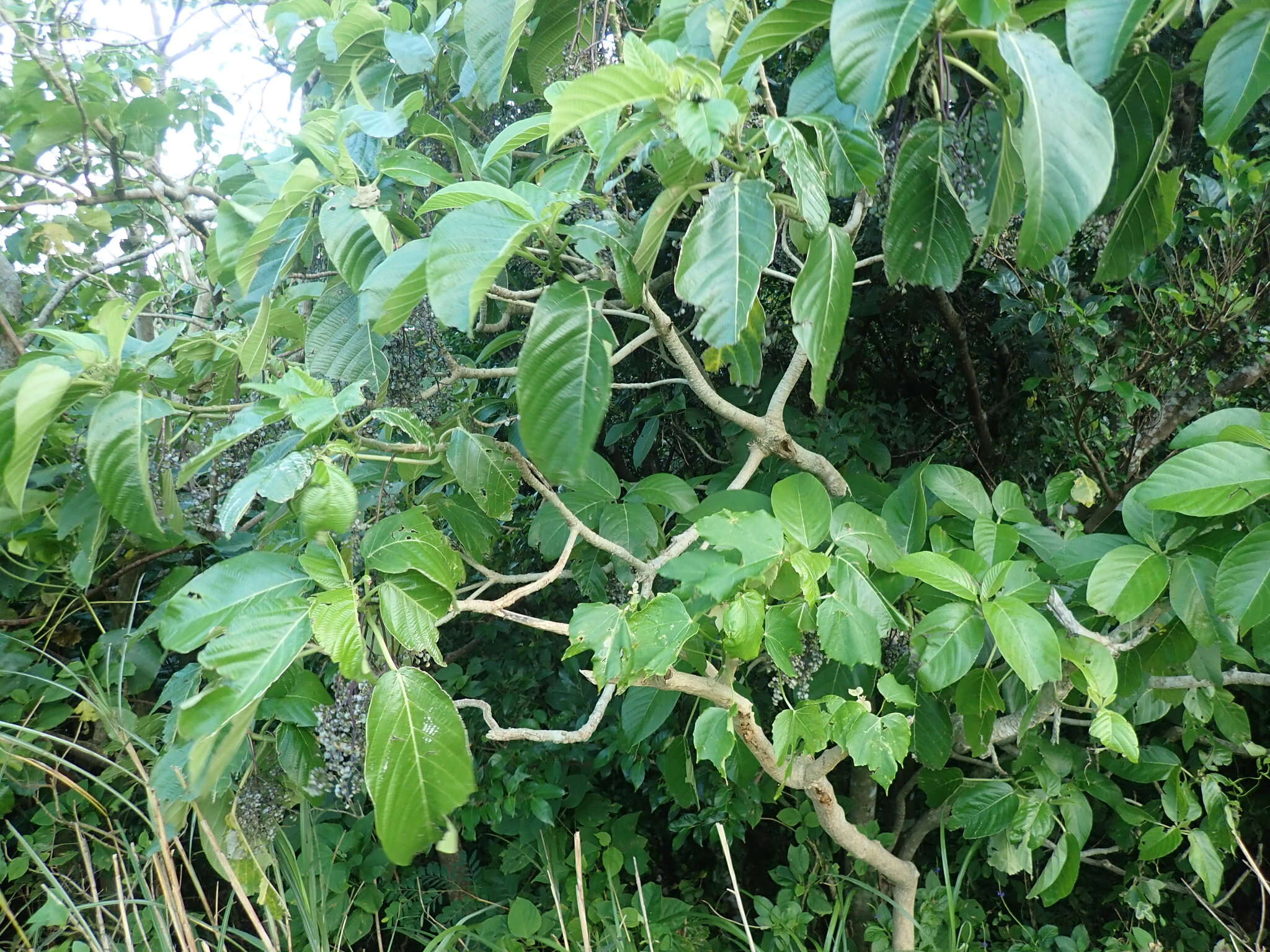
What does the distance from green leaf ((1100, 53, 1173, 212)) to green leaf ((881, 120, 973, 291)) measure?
0.17 m

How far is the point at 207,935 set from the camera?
6.24 ft

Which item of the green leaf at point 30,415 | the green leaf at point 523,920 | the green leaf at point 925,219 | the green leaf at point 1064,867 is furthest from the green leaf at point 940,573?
the green leaf at point 523,920

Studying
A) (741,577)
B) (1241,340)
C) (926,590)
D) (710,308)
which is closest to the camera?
(710,308)

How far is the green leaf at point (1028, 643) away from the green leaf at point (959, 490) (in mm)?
255

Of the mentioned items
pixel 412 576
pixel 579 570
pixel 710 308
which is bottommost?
pixel 579 570

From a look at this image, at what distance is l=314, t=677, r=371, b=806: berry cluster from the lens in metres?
1.12

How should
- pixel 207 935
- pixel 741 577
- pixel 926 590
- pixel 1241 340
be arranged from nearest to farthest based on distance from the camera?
pixel 741 577 < pixel 926 590 < pixel 1241 340 < pixel 207 935

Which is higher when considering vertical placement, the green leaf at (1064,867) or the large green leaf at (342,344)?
the large green leaf at (342,344)

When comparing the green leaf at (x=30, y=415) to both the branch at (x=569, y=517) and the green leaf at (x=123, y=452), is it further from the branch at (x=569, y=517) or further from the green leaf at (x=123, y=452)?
the branch at (x=569, y=517)

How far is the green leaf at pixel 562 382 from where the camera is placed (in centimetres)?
78

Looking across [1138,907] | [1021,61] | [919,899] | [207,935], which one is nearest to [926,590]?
[1021,61]

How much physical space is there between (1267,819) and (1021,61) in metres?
2.10

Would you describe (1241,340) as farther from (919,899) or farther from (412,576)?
(412,576)

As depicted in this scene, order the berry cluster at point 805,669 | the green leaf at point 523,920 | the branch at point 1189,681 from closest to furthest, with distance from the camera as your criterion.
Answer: the berry cluster at point 805,669
the branch at point 1189,681
the green leaf at point 523,920
